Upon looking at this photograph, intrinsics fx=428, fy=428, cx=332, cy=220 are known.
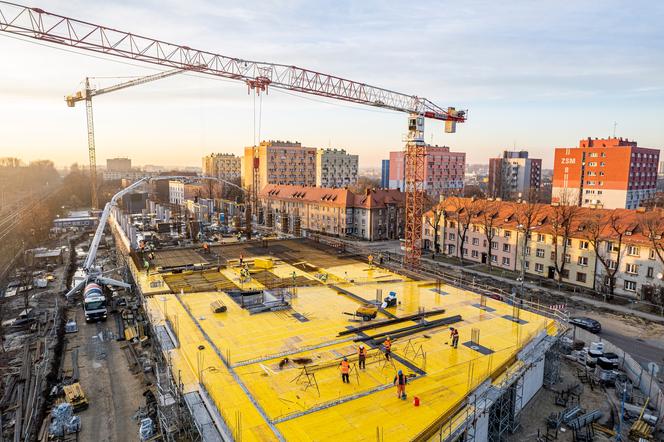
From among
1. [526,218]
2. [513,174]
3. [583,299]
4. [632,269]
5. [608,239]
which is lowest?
[583,299]

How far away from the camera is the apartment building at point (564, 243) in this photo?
108 ft

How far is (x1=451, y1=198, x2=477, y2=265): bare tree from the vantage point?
45312mm

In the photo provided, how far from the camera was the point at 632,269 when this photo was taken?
109ft

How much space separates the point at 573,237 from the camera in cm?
3647

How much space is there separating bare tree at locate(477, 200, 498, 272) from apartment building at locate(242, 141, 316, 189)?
2410 inches

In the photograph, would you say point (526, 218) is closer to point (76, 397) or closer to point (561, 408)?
point (561, 408)

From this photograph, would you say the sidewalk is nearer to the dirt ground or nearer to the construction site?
the construction site

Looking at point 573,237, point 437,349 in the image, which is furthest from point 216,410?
point 573,237

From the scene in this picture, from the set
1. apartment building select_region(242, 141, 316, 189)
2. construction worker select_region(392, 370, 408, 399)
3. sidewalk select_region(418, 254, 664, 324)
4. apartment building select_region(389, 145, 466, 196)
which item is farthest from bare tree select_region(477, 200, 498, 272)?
apartment building select_region(242, 141, 316, 189)

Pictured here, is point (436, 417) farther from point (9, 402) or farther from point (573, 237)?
point (573, 237)

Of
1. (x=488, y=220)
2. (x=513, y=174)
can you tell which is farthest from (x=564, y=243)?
(x=513, y=174)

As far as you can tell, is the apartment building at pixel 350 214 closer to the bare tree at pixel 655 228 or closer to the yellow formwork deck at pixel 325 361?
the bare tree at pixel 655 228

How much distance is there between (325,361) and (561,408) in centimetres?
1025

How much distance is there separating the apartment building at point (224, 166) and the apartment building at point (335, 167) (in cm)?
4014
